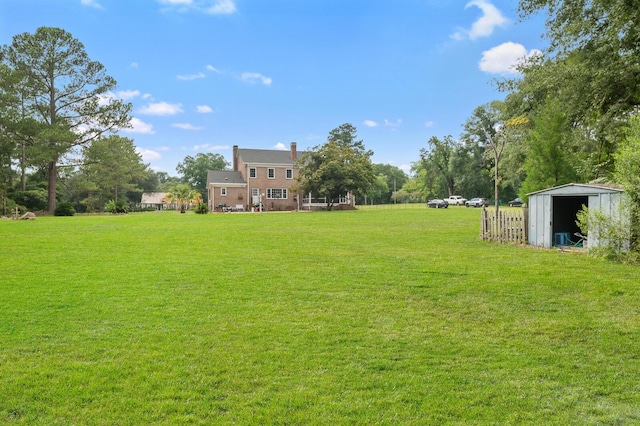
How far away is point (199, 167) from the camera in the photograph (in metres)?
81.2

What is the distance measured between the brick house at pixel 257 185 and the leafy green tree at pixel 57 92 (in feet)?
43.1

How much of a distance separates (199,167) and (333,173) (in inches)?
1908

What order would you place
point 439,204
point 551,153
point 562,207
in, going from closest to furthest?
1. point 562,207
2. point 551,153
3. point 439,204

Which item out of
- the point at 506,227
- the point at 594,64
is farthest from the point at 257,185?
the point at 594,64

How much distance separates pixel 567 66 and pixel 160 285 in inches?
568

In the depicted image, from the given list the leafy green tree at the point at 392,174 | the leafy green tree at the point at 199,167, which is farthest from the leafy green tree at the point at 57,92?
the leafy green tree at the point at 392,174

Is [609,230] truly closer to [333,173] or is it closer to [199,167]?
[333,173]

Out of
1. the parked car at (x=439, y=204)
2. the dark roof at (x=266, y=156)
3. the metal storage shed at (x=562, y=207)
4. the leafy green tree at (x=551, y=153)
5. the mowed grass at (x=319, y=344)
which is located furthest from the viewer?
the parked car at (x=439, y=204)

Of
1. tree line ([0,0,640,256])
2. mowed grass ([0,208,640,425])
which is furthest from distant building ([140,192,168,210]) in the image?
mowed grass ([0,208,640,425])

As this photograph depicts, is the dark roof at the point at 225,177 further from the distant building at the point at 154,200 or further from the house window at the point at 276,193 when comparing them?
the distant building at the point at 154,200

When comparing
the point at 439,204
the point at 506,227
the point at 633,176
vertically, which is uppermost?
the point at 633,176

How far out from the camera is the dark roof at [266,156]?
1845 inches

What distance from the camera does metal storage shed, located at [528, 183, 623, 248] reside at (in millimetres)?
10289

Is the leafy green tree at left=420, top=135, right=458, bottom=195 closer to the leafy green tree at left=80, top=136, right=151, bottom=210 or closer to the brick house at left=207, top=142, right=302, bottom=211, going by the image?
the brick house at left=207, top=142, right=302, bottom=211
